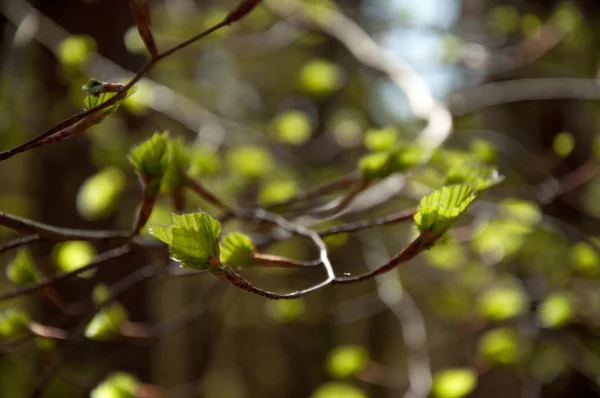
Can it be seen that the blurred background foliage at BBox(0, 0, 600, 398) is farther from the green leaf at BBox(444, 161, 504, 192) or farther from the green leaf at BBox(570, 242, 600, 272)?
the green leaf at BBox(444, 161, 504, 192)

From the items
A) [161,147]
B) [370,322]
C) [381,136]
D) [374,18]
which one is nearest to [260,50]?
[374,18]

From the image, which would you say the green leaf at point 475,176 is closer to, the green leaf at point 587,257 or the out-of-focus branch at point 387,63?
the out-of-focus branch at point 387,63

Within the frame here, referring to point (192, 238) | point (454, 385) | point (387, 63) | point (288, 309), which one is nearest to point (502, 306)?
point (454, 385)

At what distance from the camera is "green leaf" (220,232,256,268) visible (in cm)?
44

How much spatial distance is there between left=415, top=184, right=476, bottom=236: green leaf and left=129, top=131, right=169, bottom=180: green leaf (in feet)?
0.69

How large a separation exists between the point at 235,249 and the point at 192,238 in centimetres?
9

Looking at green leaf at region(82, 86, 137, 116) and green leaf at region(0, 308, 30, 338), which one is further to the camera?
green leaf at region(0, 308, 30, 338)

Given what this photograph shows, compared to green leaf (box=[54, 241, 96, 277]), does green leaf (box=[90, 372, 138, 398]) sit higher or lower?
lower

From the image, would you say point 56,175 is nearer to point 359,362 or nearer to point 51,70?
point 51,70

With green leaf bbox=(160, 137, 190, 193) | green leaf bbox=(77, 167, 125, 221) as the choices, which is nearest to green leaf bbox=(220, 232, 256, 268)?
green leaf bbox=(160, 137, 190, 193)

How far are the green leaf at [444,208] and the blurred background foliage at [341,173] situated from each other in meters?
0.30

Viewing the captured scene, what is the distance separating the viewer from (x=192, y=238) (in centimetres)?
36

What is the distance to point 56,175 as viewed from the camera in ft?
5.05

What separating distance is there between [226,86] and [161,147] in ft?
6.81
